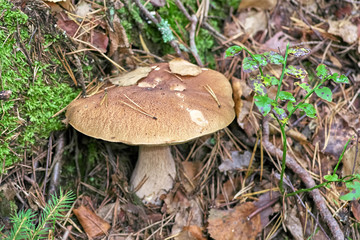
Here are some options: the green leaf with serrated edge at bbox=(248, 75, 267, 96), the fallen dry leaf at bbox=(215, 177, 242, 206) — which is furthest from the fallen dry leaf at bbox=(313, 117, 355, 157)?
the green leaf with serrated edge at bbox=(248, 75, 267, 96)

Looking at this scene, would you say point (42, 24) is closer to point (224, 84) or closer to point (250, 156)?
point (224, 84)

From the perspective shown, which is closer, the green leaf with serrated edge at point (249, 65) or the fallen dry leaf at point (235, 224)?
the green leaf with serrated edge at point (249, 65)

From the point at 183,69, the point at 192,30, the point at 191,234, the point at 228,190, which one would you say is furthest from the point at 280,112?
the point at 192,30

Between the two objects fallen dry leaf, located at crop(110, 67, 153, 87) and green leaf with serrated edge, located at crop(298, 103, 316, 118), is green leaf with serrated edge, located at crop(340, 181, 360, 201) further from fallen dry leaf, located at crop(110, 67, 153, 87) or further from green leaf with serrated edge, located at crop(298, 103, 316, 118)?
fallen dry leaf, located at crop(110, 67, 153, 87)

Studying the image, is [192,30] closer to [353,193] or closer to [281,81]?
[281,81]

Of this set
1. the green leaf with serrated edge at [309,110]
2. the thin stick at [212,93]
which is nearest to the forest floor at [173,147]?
the green leaf with serrated edge at [309,110]

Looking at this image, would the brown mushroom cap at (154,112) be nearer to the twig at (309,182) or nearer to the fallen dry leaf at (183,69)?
the fallen dry leaf at (183,69)
